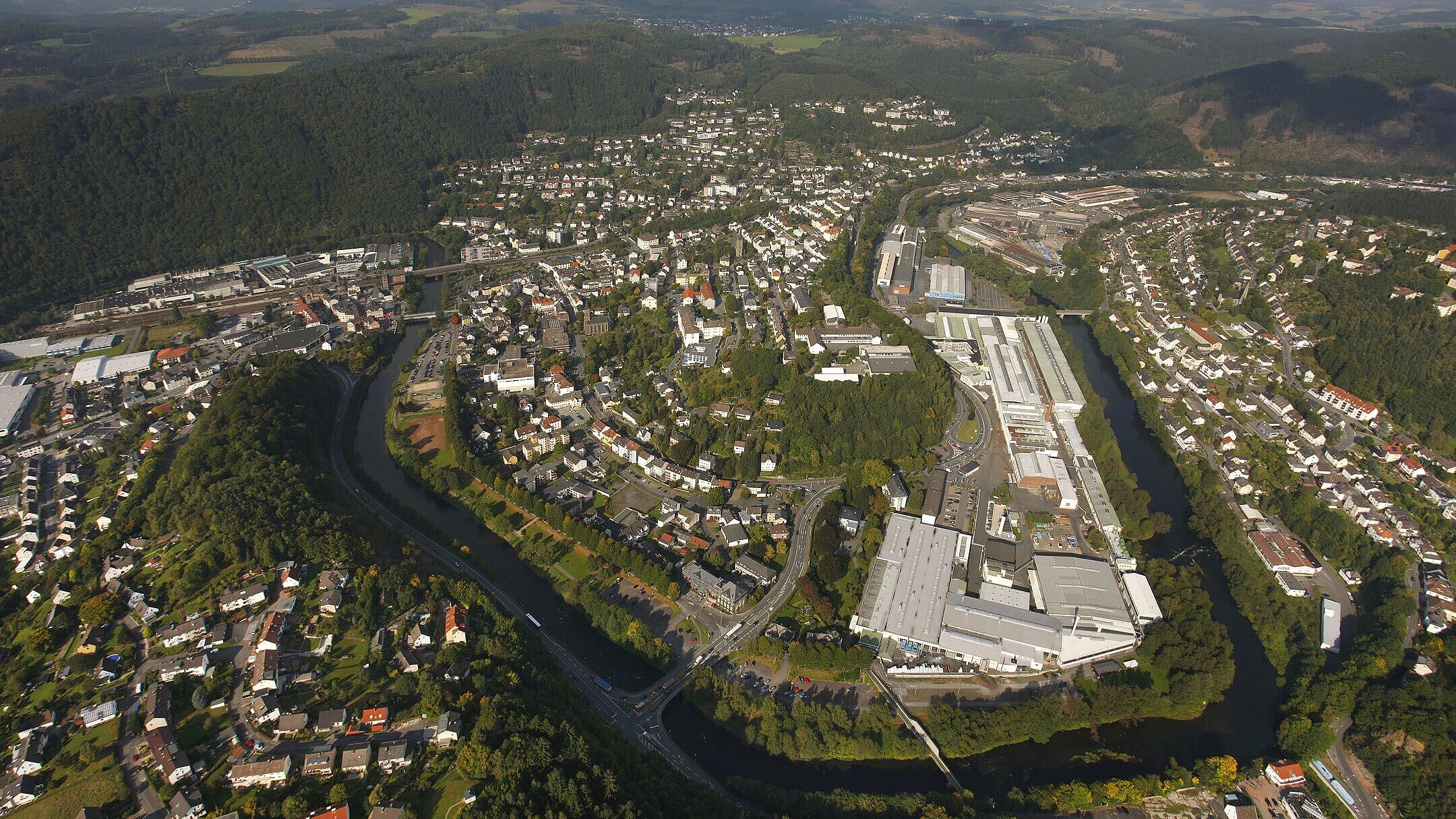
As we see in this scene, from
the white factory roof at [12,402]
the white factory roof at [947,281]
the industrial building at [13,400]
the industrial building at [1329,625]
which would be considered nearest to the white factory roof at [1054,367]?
the white factory roof at [947,281]

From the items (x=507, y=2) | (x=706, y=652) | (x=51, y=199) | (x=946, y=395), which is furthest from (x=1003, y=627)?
(x=507, y=2)

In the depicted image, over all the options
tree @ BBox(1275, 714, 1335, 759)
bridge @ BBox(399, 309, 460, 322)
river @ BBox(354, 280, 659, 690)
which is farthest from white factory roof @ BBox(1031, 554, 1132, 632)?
bridge @ BBox(399, 309, 460, 322)

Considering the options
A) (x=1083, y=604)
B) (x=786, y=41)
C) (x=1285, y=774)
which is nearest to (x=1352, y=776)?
(x=1285, y=774)

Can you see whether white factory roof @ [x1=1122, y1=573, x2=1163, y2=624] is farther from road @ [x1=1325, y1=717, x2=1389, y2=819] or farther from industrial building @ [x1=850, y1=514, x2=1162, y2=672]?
road @ [x1=1325, y1=717, x2=1389, y2=819]

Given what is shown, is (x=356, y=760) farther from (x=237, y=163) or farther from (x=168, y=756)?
(x=237, y=163)

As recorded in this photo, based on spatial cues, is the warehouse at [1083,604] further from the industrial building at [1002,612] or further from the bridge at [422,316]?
the bridge at [422,316]
